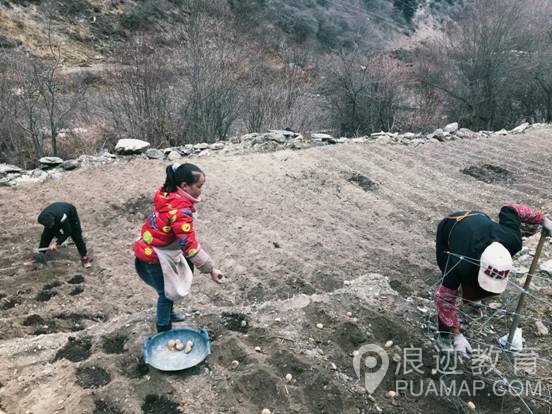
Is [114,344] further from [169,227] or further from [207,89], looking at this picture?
[207,89]

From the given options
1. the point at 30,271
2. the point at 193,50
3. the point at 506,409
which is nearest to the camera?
the point at 506,409

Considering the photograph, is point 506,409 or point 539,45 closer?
point 506,409

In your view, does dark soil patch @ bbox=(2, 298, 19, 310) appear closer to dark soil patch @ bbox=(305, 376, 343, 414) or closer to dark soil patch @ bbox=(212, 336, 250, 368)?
dark soil patch @ bbox=(212, 336, 250, 368)

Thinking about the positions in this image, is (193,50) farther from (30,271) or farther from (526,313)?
(526,313)

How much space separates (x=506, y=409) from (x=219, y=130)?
8491 millimetres

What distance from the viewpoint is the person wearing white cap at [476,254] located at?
2631mm

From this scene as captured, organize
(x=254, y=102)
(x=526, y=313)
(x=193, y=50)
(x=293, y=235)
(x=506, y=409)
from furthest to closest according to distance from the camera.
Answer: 1. (x=254, y=102)
2. (x=193, y=50)
3. (x=293, y=235)
4. (x=526, y=313)
5. (x=506, y=409)

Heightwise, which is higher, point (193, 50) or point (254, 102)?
point (193, 50)

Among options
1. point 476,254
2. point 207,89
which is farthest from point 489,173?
point 207,89

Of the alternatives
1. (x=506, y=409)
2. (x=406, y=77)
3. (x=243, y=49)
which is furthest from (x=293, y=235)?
(x=406, y=77)

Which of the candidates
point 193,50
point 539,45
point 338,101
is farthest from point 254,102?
point 539,45

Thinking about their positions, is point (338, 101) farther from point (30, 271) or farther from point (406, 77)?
point (30, 271)

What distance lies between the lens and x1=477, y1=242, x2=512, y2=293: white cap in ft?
8.50

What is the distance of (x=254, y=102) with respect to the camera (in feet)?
35.6
